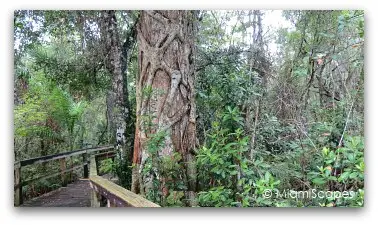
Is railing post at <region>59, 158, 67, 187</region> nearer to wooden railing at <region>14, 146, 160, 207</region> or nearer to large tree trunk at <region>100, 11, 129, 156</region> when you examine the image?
wooden railing at <region>14, 146, 160, 207</region>

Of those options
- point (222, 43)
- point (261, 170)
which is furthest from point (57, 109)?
point (261, 170)

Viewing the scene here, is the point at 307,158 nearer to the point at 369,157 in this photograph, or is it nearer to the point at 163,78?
the point at 369,157

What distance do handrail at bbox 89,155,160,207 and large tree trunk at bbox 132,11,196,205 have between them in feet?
0.98

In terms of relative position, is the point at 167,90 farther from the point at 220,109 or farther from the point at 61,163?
the point at 61,163

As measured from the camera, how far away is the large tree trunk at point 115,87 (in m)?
3.17

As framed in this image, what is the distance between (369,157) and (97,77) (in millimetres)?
2312

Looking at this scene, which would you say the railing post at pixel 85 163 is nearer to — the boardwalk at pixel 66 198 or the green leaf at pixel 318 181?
the boardwalk at pixel 66 198

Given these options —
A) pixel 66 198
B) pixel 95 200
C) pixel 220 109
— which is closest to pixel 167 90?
pixel 220 109

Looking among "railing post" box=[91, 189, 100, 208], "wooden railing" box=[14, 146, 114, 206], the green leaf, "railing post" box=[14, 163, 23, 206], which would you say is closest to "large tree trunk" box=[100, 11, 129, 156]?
"wooden railing" box=[14, 146, 114, 206]

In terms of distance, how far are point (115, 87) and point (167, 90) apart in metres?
0.48

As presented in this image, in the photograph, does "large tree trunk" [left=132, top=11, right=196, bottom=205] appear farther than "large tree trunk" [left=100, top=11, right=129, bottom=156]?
No

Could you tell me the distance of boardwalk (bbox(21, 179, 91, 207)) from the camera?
116 inches

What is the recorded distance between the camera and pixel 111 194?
2.66m

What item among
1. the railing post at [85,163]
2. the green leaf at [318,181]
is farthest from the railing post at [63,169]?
the green leaf at [318,181]
